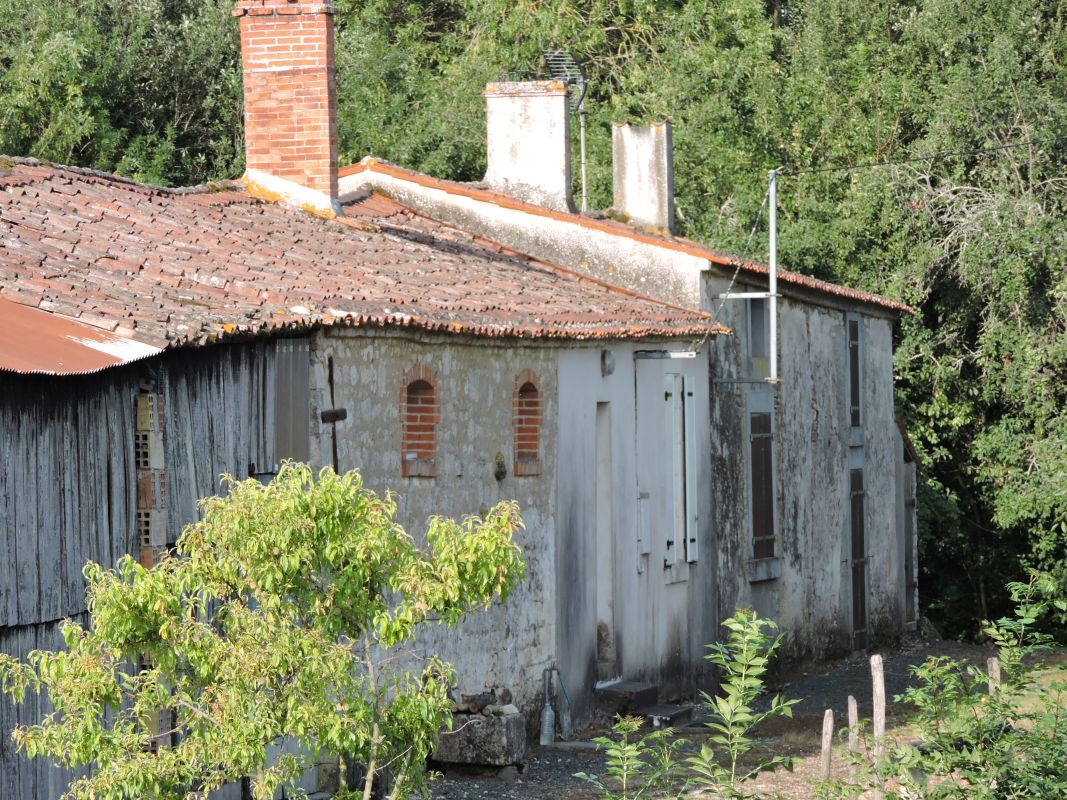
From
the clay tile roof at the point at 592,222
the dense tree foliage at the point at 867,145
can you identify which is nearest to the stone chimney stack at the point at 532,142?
the clay tile roof at the point at 592,222

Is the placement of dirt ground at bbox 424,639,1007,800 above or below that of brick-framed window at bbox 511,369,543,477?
below

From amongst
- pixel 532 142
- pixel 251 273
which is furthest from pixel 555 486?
pixel 532 142

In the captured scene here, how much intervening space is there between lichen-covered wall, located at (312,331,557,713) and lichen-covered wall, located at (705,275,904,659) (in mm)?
3810

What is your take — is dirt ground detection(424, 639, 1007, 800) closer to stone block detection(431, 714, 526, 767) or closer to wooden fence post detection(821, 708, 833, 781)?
stone block detection(431, 714, 526, 767)

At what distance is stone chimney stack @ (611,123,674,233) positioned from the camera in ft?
61.5

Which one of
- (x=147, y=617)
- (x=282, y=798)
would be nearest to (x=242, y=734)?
(x=147, y=617)

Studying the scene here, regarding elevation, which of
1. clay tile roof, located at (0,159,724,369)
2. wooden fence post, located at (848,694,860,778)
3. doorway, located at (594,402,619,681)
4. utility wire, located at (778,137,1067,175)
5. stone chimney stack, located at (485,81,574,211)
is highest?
utility wire, located at (778,137,1067,175)

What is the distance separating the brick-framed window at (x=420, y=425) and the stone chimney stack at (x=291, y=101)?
3486 millimetres

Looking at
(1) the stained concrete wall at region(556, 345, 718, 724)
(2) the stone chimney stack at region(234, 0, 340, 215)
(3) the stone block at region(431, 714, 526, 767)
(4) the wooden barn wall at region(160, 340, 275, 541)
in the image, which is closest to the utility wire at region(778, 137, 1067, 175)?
(1) the stained concrete wall at region(556, 345, 718, 724)

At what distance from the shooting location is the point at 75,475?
9.17 m

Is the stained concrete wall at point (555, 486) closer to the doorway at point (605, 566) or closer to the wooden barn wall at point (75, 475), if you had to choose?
the doorway at point (605, 566)

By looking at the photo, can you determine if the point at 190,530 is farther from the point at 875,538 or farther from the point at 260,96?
the point at 875,538

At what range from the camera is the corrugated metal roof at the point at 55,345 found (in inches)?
329

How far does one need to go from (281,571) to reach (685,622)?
9.54 metres
